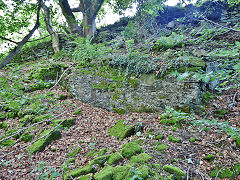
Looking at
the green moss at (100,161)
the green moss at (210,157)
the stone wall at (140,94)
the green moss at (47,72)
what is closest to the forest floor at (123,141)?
the green moss at (210,157)

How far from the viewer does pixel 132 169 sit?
2.16m

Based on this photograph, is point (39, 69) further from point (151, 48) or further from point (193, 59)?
point (193, 59)

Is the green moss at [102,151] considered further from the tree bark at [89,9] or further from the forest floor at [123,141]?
the tree bark at [89,9]

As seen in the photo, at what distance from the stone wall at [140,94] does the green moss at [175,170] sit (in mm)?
2276

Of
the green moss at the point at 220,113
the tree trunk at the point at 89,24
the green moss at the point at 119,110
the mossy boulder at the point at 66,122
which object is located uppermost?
the tree trunk at the point at 89,24

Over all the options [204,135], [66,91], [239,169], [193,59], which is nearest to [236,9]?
[193,59]

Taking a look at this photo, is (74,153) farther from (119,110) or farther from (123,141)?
(119,110)

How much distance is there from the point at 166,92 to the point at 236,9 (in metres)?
6.55

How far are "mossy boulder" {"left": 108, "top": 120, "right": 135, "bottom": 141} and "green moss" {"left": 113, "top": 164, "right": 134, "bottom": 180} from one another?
4.00 ft

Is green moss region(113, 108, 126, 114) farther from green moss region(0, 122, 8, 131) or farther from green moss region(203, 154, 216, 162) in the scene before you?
green moss region(0, 122, 8, 131)

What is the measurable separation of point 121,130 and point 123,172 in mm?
1647

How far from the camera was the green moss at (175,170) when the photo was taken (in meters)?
2.11

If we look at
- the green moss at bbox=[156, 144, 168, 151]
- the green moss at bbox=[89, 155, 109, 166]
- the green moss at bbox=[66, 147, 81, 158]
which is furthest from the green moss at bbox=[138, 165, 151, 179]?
the green moss at bbox=[66, 147, 81, 158]

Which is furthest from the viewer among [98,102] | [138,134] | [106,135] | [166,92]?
[98,102]
